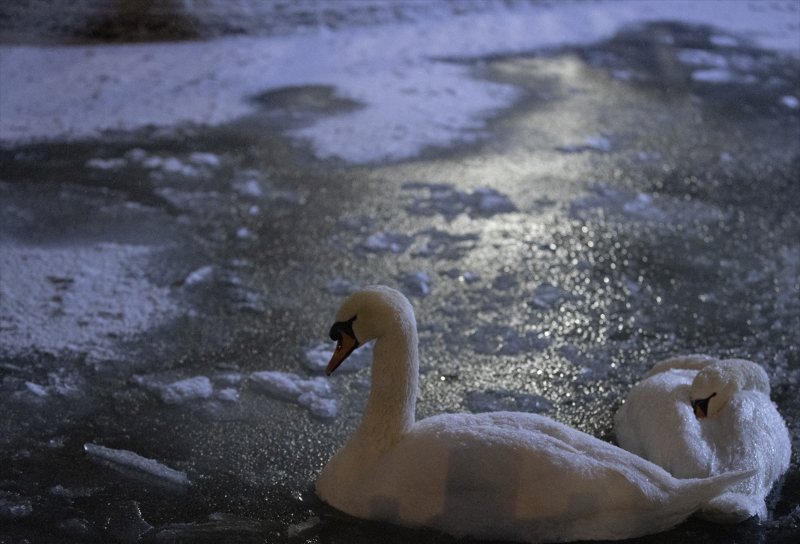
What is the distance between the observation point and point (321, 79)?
841 centimetres

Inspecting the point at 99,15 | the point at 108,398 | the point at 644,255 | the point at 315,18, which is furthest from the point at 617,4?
the point at 108,398

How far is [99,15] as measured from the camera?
33.1 ft

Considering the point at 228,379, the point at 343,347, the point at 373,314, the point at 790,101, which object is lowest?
the point at 228,379

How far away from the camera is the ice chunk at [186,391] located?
3660mm

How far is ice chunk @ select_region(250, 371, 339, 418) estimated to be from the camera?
12.0ft

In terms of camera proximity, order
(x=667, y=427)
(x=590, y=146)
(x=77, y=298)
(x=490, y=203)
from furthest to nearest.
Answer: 1. (x=590, y=146)
2. (x=490, y=203)
3. (x=77, y=298)
4. (x=667, y=427)

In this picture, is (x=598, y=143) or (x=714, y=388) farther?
(x=598, y=143)

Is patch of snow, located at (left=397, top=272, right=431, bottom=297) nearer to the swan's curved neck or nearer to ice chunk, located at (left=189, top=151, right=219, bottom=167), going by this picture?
the swan's curved neck

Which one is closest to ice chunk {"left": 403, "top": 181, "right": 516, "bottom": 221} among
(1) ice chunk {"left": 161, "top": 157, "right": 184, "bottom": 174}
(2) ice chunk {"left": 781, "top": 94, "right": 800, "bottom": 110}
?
(1) ice chunk {"left": 161, "top": 157, "right": 184, "bottom": 174}

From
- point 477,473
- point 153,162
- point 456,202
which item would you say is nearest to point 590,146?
point 456,202

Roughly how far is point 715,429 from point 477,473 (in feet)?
3.61

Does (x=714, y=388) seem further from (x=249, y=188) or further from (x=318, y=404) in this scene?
(x=249, y=188)

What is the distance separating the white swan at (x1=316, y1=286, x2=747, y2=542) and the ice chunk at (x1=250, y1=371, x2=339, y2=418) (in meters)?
0.63

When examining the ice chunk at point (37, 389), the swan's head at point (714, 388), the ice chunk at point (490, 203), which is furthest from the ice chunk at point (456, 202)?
the ice chunk at point (37, 389)
